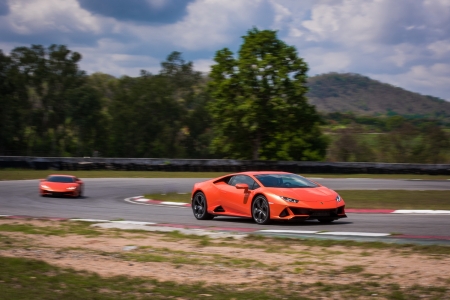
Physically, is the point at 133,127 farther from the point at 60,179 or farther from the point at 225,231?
the point at 225,231

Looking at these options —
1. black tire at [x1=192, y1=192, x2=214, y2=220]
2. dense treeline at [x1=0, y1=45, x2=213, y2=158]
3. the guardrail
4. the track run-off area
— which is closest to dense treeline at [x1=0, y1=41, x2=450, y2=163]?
dense treeline at [x1=0, y1=45, x2=213, y2=158]

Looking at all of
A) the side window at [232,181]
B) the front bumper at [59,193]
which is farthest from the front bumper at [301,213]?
the front bumper at [59,193]

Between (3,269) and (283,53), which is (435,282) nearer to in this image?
(3,269)

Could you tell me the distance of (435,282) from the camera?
20.4ft

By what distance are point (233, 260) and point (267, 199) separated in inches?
190

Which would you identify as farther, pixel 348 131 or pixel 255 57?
pixel 348 131

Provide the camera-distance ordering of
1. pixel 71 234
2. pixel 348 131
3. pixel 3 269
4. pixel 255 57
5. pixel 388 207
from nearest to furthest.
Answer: pixel 3 269 → pixel 71 234 → pixel 388 207 → pixel 255 57 → pixel 348 131

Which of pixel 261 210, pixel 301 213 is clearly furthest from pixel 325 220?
pixel 261 210

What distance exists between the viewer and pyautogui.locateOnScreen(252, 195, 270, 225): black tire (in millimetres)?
12711

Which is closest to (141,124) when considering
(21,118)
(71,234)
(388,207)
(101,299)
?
(21,118)

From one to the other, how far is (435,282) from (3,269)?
4.81 metres

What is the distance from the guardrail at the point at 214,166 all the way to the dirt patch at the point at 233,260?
2991 cm

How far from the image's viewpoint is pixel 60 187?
23453mm

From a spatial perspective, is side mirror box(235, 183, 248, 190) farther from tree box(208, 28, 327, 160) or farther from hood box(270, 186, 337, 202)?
tree box(208, 28, 327, 160)
